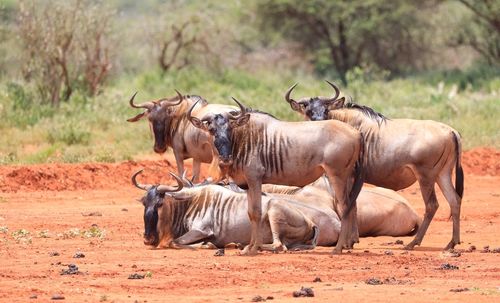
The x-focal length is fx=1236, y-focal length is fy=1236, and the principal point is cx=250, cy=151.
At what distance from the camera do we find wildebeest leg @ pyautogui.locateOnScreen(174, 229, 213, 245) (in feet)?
43.2

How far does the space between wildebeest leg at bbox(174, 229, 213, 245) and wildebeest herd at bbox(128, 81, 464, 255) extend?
Result: 11 millimetres

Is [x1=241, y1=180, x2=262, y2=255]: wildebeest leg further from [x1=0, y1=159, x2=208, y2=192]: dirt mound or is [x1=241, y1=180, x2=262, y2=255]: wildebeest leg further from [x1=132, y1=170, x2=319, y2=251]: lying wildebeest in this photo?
[x1=0, y1=159, x2=208, y2=192]: dirt mound

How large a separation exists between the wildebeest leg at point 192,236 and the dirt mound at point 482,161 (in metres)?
9.89

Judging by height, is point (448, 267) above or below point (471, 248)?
above

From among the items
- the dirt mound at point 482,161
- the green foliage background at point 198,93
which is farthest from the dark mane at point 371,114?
the green foliage background at point 198,93

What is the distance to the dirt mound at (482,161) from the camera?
22.1m

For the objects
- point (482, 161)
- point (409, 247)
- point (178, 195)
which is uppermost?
point (178, 195)

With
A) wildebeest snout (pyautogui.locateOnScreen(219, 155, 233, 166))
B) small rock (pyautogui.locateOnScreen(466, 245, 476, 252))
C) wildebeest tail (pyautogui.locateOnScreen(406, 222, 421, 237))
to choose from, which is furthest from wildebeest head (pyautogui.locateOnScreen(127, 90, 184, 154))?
small rock (pyautogui.locateOnScreen(466, 245, 476, 252))

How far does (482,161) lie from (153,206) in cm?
1076

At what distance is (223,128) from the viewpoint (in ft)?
41.0

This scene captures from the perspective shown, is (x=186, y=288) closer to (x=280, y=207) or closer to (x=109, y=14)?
(x=280, y=207)

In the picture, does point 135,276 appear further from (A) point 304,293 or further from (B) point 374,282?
(B) point 374,282

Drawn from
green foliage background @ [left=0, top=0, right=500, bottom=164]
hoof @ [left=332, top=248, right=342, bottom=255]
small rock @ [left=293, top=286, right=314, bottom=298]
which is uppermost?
small rock @ [left=293, top=286, right=314, bottom=298]

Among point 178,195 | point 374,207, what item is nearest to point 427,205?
point 374,207
